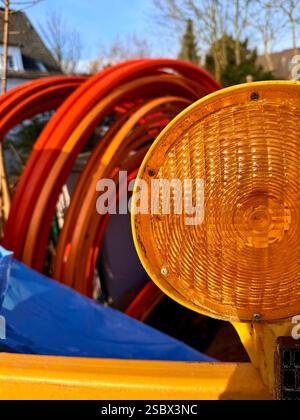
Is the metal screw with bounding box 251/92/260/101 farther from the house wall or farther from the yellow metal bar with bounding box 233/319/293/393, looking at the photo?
the house wall

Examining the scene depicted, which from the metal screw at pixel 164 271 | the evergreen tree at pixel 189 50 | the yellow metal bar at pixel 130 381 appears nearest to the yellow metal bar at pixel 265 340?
the yellow metal bar at pixel 130 381

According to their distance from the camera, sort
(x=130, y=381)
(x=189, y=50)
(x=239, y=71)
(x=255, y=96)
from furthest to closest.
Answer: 1. (x=189, y=50)
2. (x=239, y=71)
3. (x=130, y=381)
4. (x=255, y=96)

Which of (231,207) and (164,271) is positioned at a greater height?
(231,207)

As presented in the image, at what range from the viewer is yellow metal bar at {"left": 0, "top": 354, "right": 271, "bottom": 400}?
921mm

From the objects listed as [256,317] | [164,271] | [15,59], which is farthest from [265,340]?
[15,59]

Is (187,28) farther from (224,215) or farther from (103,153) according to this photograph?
(224,215)

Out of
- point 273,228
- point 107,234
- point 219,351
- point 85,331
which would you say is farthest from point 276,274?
point 107,234

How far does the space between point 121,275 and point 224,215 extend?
2971 mm

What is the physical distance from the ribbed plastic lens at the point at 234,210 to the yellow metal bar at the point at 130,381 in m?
0.17

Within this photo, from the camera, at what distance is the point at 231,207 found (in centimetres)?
83

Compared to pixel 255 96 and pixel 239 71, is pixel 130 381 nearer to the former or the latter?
pixel 255 96

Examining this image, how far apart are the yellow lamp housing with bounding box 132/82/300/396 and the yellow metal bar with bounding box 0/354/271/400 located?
0.55ft

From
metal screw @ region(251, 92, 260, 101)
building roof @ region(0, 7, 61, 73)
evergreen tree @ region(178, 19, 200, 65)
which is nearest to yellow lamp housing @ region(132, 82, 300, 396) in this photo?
metal screw @ region(251, 92, 260, 101)

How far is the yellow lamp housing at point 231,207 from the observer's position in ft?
2.60
